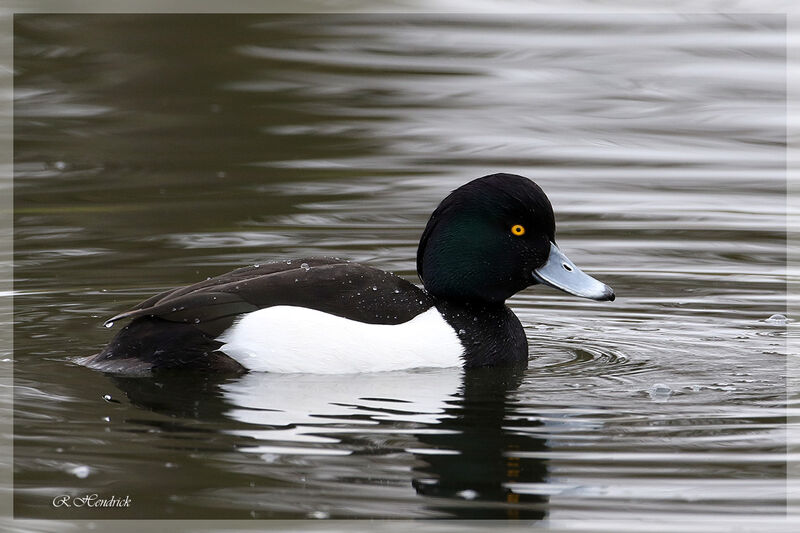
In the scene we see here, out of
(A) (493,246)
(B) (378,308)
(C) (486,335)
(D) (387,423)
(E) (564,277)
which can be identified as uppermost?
(A) (493,246)

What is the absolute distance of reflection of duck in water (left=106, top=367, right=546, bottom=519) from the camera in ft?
19.6

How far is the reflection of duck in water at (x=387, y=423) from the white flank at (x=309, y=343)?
67 mm

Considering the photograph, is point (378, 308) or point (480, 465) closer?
point (480, 465)

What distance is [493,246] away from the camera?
26.5 feet

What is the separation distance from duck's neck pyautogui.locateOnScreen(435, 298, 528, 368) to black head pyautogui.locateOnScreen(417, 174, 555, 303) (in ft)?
0.50

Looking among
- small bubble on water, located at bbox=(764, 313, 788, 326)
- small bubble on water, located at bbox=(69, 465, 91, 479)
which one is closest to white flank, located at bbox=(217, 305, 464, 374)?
small bubble on water, located at bbox=(69, 465, 91, 479)

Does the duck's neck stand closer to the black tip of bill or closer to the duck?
the duck

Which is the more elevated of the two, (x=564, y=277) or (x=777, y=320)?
(x=564, y=277)

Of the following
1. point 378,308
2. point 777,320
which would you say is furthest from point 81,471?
point 777,320

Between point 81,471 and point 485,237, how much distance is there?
284cm

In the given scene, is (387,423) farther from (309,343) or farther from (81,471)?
(81,471)

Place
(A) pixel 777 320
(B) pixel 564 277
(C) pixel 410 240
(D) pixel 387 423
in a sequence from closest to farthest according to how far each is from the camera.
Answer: (D) pixel 387 423 < (B) pixel 564 277 < (A) pixel 777 320 < (C) pixel 410 240

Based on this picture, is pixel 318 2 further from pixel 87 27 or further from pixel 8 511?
pixel 8 511

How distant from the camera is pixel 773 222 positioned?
11250 mm
